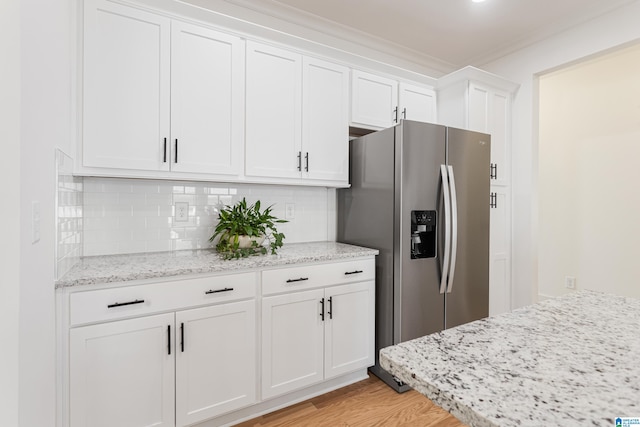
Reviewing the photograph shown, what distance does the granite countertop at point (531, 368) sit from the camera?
0.50m

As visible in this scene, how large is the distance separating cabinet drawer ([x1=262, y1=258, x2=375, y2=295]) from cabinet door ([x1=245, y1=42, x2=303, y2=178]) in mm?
710

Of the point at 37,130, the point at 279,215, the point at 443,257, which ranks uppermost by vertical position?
the point at 37,130

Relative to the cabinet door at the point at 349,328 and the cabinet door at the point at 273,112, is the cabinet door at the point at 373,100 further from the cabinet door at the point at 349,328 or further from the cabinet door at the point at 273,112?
the cabinet door at the point at 349,328

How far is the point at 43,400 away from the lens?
1.15 metres

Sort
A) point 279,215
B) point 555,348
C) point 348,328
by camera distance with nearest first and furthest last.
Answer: point 555,348 < point 348,328 < point 279,215

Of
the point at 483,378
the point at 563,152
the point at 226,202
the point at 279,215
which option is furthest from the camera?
the point at 563,152

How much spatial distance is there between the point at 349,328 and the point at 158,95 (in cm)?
193

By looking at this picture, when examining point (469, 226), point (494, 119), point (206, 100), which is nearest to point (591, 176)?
point (494, 119)

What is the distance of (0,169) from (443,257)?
232cm

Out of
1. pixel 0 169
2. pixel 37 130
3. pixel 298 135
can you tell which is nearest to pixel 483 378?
pixel 0 169

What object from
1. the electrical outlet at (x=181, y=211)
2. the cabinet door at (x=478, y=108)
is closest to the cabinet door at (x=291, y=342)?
the electrical outlet at (x=181, y=211)

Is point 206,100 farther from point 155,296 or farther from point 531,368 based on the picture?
point 531,368

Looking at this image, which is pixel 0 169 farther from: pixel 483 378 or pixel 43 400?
pixel 483 378

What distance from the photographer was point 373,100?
2.68 metres
